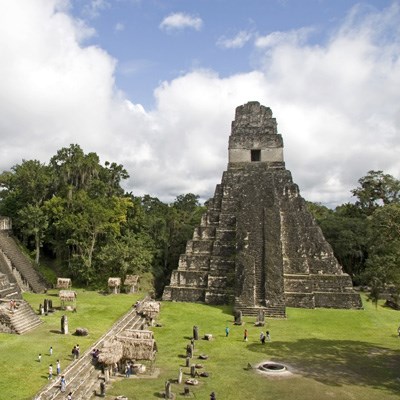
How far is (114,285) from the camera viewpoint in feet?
112

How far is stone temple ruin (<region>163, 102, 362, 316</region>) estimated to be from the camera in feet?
98.3

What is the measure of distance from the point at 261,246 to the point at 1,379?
21.0 metres

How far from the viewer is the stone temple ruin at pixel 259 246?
1179 inches

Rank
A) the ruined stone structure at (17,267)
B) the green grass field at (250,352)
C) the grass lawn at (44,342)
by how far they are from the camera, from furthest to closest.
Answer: the ruined stone structure at (17,267) < the green grass field at (250,352) < the grass lawn at (44,342)

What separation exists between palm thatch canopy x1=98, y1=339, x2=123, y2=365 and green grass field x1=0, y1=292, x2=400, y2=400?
94 centimetres

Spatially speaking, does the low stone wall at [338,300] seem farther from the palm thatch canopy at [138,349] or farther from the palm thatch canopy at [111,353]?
the palm thatch canopy at [111,353]

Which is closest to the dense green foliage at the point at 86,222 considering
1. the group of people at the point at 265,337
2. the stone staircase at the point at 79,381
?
the group of people at the point at 265,337

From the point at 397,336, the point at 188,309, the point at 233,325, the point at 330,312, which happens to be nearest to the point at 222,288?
the point at 188,309

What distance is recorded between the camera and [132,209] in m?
43.8

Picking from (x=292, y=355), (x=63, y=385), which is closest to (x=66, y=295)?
(x=63, y=385)

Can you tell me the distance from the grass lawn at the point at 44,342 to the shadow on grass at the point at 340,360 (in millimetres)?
9177

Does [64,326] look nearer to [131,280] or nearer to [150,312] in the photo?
[150,312]

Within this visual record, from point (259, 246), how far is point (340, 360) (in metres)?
13.6

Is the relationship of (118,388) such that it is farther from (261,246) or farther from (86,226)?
(86,226)
